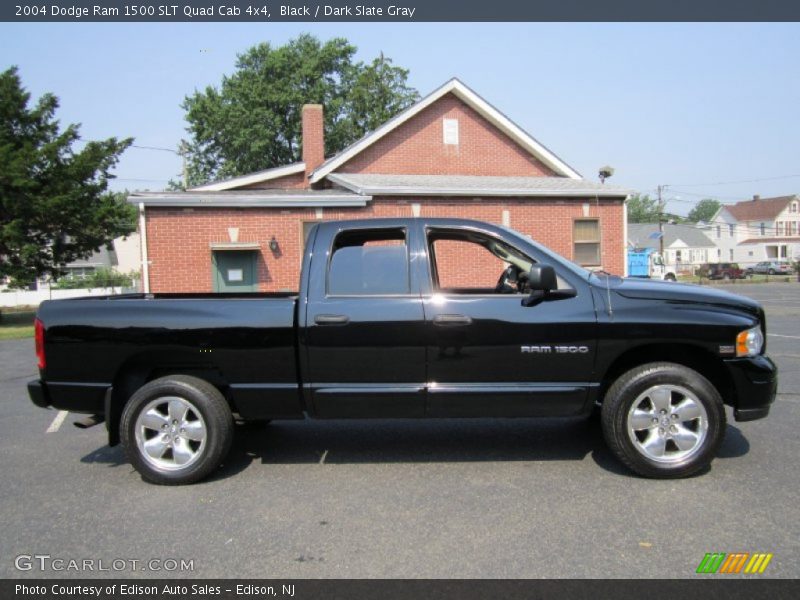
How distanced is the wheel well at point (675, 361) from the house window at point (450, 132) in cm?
1649

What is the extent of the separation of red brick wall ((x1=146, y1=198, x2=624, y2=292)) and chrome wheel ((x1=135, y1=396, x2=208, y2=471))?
10.5 m

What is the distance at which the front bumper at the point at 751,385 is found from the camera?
14.0 ft

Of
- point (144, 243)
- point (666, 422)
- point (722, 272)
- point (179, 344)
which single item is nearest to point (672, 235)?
point (722, 272)

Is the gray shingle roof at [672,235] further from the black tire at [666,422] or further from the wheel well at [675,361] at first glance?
the black tire at [666,422]

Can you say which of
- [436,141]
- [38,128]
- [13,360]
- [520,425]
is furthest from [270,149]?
[520,425]

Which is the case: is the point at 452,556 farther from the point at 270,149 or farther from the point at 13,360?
the point at 270,149

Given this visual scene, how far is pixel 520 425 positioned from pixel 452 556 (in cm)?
270

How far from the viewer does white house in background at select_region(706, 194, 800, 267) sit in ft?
238

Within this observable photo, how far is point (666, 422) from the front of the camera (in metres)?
4.25

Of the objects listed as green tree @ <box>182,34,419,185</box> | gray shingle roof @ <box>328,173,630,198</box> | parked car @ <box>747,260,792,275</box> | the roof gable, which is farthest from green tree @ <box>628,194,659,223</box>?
gray shingle roof @ <box>328,173,630,198</box>

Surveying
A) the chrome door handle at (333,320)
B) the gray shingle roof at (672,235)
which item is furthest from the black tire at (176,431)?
the gray shingle roof at (672,235)

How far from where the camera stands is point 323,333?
4348 mm

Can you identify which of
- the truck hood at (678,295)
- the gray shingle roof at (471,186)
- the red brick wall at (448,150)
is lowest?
the truck hood at (678,295)
